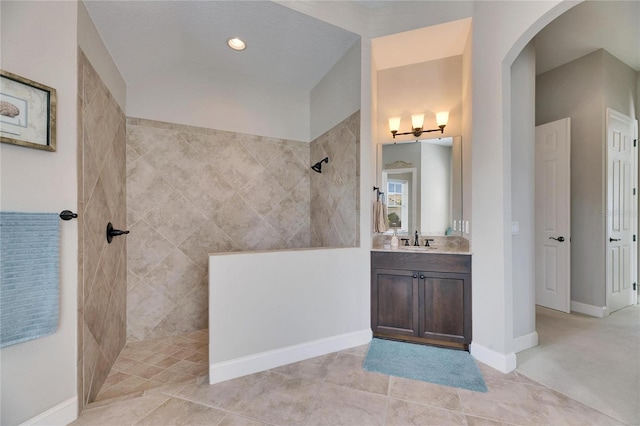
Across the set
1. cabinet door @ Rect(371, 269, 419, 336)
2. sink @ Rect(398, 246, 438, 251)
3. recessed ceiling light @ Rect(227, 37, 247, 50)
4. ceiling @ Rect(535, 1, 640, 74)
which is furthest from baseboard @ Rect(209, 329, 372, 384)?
ceiling @ Rect(535, 1, 640, 74)

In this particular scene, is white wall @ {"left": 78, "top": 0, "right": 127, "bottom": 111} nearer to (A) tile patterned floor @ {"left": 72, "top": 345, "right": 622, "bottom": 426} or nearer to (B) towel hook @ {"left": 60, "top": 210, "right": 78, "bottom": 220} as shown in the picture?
(B) towel hook @ {"left": 60, "top": 210, "right": 78, "bottom": 220}

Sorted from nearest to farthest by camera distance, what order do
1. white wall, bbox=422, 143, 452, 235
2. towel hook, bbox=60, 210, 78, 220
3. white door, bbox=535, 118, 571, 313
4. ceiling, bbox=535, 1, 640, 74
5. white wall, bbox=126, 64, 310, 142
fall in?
towel hook, bbox=60, 210, 78, 220 < ceiling, bbox=535, 1, 640, 74 < white wall, bbox=126, 64, 310, 142 < white wall, bbox=422, 143, 452, 235 < white door, bbox=535, 118, 571, 313

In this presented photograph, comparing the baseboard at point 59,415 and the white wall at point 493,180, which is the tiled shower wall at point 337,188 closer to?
the white wall at point 493,180

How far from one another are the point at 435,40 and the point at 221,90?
230cm

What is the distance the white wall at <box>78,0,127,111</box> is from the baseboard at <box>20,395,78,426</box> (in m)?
2.09

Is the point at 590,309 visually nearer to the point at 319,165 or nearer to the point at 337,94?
the point at 319,165

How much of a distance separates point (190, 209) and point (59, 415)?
1778 millimetres

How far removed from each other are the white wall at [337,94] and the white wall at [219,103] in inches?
7.7

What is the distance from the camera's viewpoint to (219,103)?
2936 millimetres

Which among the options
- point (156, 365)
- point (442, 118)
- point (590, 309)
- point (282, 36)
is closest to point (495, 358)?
point (590, 309)

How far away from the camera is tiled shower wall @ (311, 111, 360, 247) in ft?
8.30

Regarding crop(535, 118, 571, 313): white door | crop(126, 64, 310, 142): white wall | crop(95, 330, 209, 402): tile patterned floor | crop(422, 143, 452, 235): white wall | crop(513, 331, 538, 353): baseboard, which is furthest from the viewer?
crop(535, 118, 571, 313): white door

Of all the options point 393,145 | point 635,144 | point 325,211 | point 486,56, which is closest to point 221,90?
point 325,211

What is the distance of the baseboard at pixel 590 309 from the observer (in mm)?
3018
